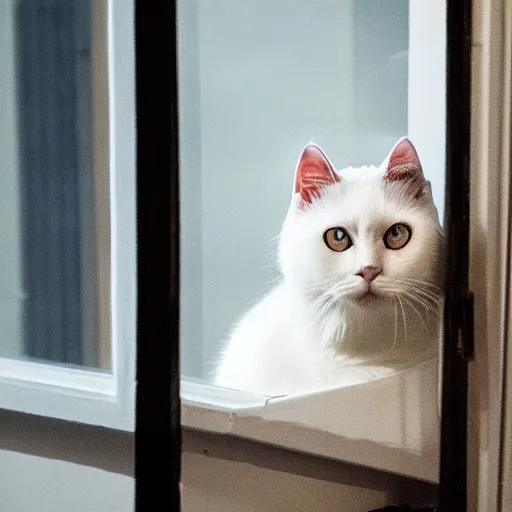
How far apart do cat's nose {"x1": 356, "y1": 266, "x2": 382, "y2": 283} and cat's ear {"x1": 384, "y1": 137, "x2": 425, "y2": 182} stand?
0.36 ft

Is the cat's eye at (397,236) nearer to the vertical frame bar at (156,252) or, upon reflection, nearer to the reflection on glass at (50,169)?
the vertical frame bar at (156,252)

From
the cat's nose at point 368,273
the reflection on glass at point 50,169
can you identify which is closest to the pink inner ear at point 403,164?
the cat's nose at point 368,273

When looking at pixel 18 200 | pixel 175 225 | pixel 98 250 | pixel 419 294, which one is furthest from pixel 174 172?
pixel 18 200

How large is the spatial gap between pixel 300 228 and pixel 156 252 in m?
0.30

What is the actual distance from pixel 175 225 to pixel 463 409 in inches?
16.4

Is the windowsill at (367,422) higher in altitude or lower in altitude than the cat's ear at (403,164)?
lower

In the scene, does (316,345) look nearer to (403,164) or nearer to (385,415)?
(385,415)

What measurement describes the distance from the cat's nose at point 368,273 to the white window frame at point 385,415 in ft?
0.35

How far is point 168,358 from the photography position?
478 millimetres

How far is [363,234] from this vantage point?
29.0 inches

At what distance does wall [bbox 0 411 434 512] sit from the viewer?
663mm

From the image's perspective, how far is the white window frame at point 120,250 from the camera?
687 millimetres

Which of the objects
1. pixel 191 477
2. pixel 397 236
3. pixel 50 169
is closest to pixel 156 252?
pixel 191 477

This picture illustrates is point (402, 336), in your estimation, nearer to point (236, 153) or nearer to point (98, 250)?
point (236, 153)
